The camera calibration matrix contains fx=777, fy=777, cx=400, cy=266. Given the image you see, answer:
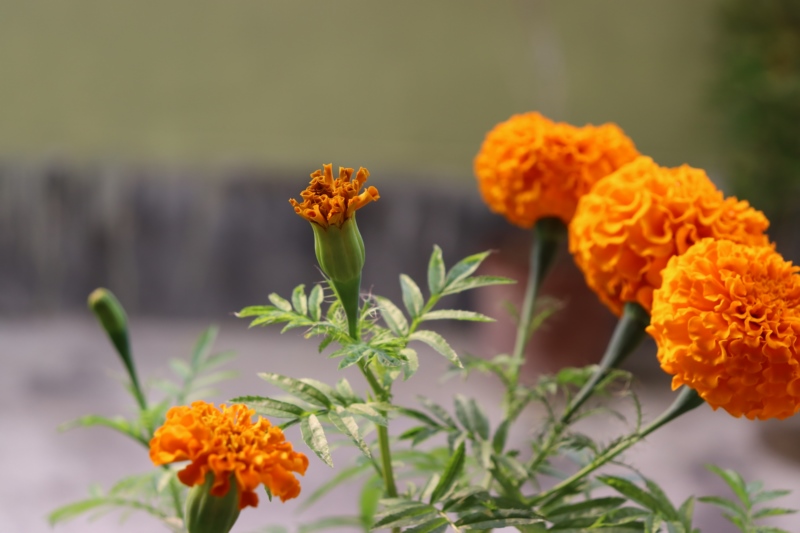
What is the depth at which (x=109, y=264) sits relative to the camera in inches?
56.4

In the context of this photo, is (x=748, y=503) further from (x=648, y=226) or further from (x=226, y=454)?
(x=226, y=454)

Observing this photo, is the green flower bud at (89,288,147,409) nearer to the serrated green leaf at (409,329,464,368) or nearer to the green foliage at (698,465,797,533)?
the serrated green leaf at (409,329,464,368)

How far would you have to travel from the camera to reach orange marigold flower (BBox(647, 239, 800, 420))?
0.28 meters

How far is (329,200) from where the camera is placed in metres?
0.27

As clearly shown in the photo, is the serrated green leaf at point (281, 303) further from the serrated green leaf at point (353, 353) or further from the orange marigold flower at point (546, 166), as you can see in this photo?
the orange marigold flower at point (546, 166)

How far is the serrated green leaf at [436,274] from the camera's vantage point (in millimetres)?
337

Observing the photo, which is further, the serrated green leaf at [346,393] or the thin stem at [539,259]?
the thin stem at [539,259]

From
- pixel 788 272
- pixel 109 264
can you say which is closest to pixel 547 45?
pixel 109 264

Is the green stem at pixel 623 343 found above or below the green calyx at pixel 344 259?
below

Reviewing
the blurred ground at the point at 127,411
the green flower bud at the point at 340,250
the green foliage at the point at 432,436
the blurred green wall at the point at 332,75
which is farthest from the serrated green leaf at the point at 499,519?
the blurred green wall at the point at 332,75

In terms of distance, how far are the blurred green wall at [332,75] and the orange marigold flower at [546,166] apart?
1.03 m

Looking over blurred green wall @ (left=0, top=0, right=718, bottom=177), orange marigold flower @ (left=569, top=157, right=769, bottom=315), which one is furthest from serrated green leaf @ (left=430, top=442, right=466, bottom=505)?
blurred green wall @ (left=0, top=0, right=718, bottom=177)

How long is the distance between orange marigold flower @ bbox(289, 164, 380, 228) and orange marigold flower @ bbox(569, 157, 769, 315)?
0.39 ft

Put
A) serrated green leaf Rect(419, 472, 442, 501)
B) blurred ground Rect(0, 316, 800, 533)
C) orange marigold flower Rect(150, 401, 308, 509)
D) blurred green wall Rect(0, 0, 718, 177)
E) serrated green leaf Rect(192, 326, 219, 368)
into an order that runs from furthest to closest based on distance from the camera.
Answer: blurred green wall Rect(0, 0, 718, 177), blurred ground Rect(0, 316, 800, 533), serrated green leaf Rect(192, 326, 219, 368), serrated green leaf Rect(419, 472, 442, 501), orange marigold flower Rect(150, 401, 308, 509)
